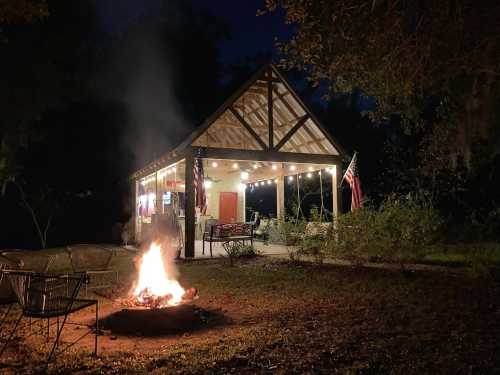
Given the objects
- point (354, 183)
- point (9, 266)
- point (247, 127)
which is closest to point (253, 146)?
point (247, 127)

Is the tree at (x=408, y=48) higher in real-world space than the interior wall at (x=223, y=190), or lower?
higher

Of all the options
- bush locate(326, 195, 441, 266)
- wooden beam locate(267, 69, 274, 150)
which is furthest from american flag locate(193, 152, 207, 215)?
bush locate(326, 195, 441, 266)

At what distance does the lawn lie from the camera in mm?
3857

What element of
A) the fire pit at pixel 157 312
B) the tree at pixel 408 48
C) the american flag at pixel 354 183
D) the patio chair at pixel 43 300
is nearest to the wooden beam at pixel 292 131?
the american flag at pixel 354 183

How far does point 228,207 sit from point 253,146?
641 cm

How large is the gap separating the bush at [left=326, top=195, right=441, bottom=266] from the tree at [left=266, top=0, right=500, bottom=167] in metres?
2.01

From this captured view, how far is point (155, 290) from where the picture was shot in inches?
242

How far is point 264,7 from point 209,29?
27.1 m

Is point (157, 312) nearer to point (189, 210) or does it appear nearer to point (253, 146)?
point (189, 210)

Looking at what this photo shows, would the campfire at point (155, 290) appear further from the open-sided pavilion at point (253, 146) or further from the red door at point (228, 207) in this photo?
the red door at point (228, 207)

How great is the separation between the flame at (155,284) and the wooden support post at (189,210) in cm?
442

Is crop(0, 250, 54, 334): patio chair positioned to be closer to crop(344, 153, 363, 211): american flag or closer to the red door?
crop(344, 153, 363, 211): american flag

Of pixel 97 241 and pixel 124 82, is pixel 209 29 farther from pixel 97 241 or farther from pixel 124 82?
pixel 97 241

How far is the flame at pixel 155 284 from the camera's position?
5.96 metres
